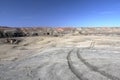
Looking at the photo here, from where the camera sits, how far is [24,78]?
41.0ft

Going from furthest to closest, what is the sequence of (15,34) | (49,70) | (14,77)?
(15,34)
(49,70)
(14,77)

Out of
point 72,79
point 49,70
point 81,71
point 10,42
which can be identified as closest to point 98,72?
point 81,71

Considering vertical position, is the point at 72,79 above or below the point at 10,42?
above

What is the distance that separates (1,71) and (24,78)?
2.78 metres

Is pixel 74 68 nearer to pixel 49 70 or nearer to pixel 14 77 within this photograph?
pixel 49 70

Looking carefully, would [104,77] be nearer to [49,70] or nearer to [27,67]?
[49,70]

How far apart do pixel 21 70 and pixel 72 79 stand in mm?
4273

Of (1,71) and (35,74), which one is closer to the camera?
(35,74)

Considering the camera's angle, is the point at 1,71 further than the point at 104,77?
Yes

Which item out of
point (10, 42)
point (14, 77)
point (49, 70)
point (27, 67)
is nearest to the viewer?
point (14, 77)

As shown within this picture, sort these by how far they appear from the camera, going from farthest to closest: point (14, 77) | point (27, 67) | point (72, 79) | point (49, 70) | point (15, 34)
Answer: point (15, 34) < point (27, 67) < point (49, 70) < point (14, 77) < point (72, 79)

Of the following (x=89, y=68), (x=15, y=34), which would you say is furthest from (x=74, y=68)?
(x=15, y=34)

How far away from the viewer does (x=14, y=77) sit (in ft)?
42.2

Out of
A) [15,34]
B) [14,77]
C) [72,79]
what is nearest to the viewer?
[72,79]
